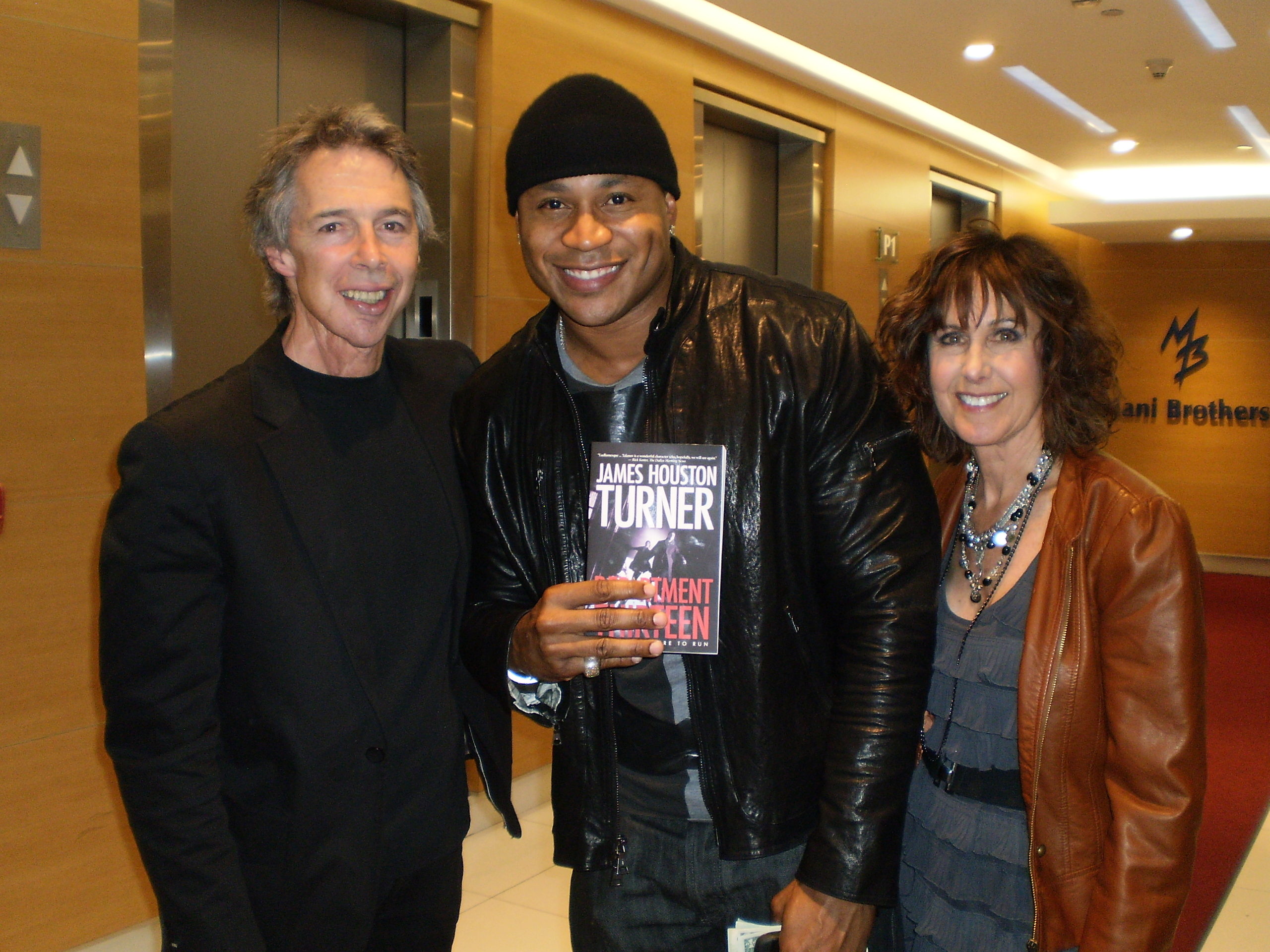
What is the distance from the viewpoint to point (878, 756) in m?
1.45

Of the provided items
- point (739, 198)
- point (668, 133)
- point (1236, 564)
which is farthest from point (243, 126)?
point (1236, 564)

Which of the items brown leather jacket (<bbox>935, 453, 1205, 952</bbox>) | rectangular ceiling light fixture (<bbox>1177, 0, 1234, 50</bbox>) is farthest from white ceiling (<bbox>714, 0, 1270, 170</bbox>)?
brown leather jacket (<bbox>935, 453, 1205, 952</bbox>)

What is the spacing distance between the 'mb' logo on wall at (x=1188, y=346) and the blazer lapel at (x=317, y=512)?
12.1m

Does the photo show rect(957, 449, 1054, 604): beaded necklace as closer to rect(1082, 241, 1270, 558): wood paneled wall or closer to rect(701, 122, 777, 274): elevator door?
rect(701, 122, 777, 274): elevator door

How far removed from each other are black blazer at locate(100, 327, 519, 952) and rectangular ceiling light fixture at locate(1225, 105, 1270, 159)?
→ 7850 mm

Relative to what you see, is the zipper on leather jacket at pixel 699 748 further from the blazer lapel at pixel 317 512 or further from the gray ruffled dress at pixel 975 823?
the blazer lapel at pixel 317 512

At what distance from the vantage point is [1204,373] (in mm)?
11617

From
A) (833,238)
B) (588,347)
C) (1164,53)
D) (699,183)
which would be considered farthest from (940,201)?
(588,347)

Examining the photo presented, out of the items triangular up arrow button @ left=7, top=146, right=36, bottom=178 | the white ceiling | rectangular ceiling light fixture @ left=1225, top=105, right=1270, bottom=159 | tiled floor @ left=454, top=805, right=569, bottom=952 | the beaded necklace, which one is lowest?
tiled floor @ left=454, top=805, right=569, bottom=952

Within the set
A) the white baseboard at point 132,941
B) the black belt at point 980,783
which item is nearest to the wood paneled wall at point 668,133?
the black belt at point 980,783

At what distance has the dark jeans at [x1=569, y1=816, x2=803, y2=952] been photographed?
157cm

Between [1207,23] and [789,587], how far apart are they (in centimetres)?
537

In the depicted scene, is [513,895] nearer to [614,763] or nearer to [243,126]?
[614,763]

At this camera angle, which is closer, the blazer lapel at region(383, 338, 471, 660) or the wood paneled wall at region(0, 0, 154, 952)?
the blazer lapel at region(383, 338, 471, 660)
